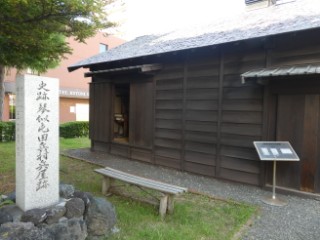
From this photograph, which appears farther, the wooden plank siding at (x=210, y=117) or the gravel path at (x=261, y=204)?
the wooden plank siding at (x=210, y=117)

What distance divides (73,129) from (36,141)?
11989 mm

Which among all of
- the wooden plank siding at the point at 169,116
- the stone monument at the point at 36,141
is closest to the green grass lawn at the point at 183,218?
the stone monument at the point at 36,141

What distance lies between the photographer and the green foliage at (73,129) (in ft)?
48.4

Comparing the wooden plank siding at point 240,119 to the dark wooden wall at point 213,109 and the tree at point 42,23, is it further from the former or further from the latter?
the tree at point 42,23

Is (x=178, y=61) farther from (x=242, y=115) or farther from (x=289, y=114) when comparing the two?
(x=289, y=114)

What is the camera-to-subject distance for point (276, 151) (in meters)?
5.04

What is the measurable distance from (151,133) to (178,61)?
2.35 meters

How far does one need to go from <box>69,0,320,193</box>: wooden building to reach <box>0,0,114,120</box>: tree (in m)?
2.04

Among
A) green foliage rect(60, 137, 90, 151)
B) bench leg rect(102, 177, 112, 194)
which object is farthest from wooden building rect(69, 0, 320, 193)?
green foliage rect(60, 137, 90, 151)

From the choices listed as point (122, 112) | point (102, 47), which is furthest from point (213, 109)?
point (102, 47)

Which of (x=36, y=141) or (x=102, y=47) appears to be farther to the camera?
(x=102, y=47)

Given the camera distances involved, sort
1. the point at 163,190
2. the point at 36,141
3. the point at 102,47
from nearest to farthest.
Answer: the point at 36,141
the point at 163,190
the point at 102,47

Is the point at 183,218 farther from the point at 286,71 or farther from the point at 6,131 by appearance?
the point at 6,131

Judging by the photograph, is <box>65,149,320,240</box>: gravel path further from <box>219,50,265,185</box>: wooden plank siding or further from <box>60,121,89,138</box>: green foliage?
<box>60,121,89,138</box>: green foliage
